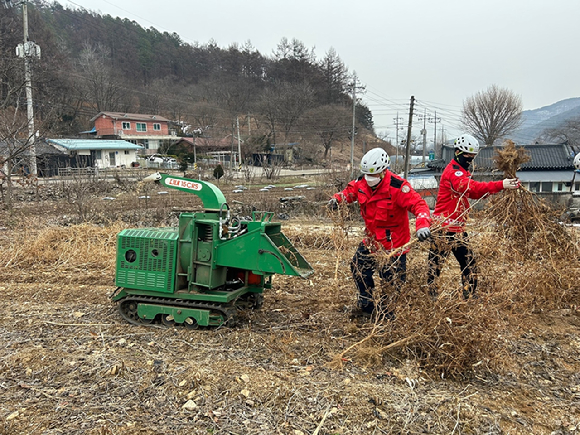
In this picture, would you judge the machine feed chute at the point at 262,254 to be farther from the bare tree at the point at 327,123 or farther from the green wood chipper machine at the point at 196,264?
the bare tree at the point at 327,123

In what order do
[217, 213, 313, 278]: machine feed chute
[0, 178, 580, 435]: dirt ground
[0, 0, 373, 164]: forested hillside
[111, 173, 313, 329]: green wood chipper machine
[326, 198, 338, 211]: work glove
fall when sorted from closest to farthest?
1. [0, 178, 580, 435]: dirt ground
2. [217, 213, 313, 278]: machine feed chute
3. [111, 173, 313, 329]: green wood chipper machine
4. [326, 198, 338, 211]: work glove
5. [0, 0, 373, 164]: forested hillside

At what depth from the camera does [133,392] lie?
11.0 ft

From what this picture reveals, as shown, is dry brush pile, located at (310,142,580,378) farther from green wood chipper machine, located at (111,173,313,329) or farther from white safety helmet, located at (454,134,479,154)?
green wood chipper machine, located at (111,173,313,329)

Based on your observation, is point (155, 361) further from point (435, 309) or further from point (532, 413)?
point (532, 413)

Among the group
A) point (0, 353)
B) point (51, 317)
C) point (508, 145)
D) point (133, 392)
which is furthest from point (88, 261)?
point (508, 145)

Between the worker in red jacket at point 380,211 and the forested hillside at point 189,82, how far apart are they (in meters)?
39.6

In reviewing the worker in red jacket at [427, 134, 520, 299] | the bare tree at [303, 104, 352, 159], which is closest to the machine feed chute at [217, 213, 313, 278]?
the worker in red jacket at [427, 134, 520, 299]

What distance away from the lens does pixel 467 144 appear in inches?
189

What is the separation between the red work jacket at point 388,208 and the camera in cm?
434

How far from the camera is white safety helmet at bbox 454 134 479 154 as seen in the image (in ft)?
15.7

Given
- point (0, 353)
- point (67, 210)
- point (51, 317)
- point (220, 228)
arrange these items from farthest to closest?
point (67, 210), point (51, 317), point (220, 228), point (0, 353)

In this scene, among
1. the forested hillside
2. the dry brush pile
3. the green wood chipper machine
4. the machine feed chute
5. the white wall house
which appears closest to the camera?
the dry brush pile

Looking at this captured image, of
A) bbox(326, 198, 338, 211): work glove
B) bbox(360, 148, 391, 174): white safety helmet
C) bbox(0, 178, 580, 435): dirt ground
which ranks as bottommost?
bbox(0, 178, 580, 435): dirt ground

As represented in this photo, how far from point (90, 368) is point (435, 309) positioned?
119 inches
